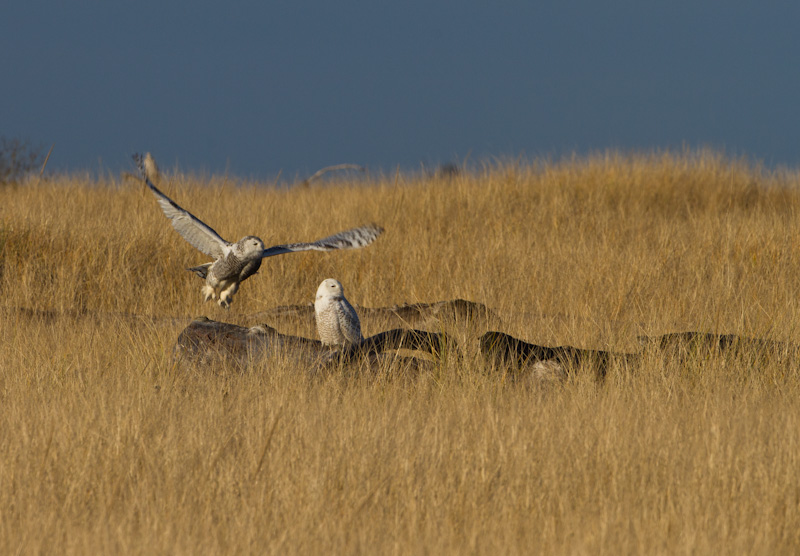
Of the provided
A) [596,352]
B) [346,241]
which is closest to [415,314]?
[346,241]

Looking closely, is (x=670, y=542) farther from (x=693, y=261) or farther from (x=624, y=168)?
(x=624, y=168)

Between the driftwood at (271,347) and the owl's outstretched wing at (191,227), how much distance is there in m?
0.61

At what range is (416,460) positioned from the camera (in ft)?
9.71

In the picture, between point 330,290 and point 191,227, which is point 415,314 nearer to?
point 330,290

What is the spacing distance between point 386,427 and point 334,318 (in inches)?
52.6

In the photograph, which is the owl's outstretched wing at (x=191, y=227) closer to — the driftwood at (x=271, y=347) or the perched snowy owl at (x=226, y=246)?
the perched snowy owl at (x=226, y=246)

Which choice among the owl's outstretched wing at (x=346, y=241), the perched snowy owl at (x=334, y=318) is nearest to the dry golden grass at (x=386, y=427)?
the perched snowy owl at (x=334, y=318)

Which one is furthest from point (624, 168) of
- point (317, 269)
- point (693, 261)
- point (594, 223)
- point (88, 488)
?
point (88, 488)

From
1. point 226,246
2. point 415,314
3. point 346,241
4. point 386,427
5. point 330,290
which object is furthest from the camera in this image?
point 415,314

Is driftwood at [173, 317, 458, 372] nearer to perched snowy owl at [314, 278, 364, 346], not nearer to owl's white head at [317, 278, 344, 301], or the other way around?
perched snowy owl at [314, 278, 364, 346]

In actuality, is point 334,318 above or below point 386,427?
above

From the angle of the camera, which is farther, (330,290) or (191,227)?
(191,227)

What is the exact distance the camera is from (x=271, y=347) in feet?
14.4

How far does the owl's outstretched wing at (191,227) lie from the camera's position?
15.7 feet
